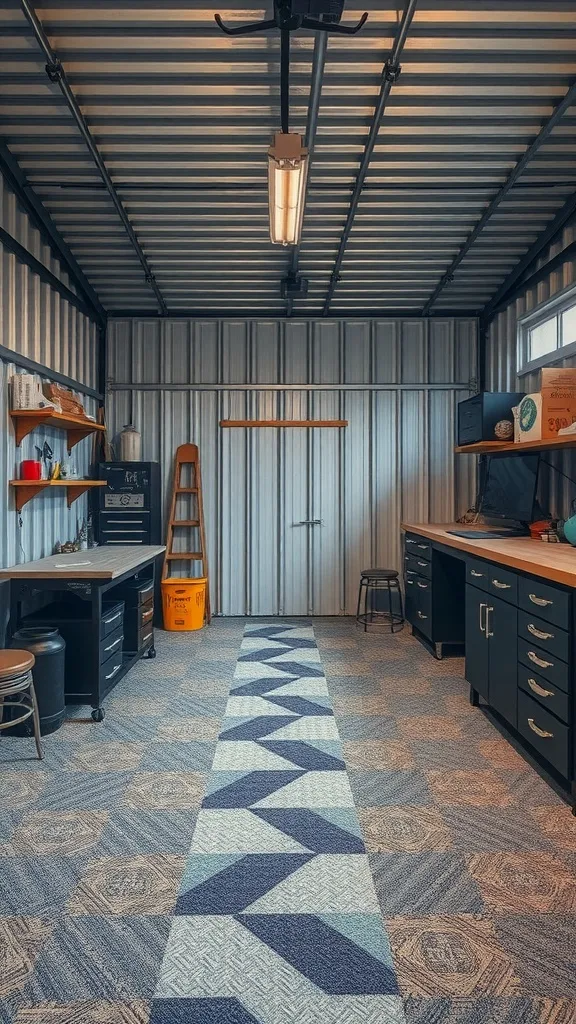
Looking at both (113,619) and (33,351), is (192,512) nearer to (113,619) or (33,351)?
(33,351)

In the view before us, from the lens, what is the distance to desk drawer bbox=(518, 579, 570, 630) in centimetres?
295

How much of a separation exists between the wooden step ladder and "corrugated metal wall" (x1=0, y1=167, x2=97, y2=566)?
95 centimetres

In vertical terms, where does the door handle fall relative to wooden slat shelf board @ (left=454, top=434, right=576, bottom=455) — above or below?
below

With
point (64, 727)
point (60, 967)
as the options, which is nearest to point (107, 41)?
point (64, 727)

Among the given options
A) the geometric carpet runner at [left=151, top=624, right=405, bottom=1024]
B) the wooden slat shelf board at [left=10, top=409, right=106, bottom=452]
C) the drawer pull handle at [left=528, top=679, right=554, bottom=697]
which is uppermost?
the wooden slat shelf board at [left=10, top=409, right=106, bottom=452]

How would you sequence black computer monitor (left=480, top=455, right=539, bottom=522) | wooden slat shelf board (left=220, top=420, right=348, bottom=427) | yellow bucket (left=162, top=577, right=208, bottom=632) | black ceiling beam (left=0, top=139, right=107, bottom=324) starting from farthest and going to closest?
1. wooden slat shelf board (left=220, top=420, right=348, bottom=427)
2. yellow bucket (left=162, top=577, right=208, bottom=632)
3. black computer monitor (left=480, top=455, right=539, bottom=522)
4. black ceiling beam (left=0, top=139, right=107, bottom=324)

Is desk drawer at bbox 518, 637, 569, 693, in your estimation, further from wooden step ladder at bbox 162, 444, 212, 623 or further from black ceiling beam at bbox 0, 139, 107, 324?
black ceiling beam at bbox 0, 139, 107, 324

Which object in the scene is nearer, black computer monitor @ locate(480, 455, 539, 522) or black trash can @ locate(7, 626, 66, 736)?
black trash can @ locate(7, 626, 66, 736)

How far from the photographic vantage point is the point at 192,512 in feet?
23.9

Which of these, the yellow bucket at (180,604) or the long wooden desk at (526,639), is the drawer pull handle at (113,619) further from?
the long wooden desk at (526,639)

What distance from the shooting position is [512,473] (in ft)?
18.3

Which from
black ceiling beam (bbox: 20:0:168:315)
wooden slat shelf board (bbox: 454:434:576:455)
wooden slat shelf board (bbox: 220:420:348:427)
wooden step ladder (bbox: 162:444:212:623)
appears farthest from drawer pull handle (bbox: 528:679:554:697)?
wooden slat shelf board (bbox: 220:420:348:427)

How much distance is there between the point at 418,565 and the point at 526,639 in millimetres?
2702

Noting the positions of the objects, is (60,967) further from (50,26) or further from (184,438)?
(184,438)
